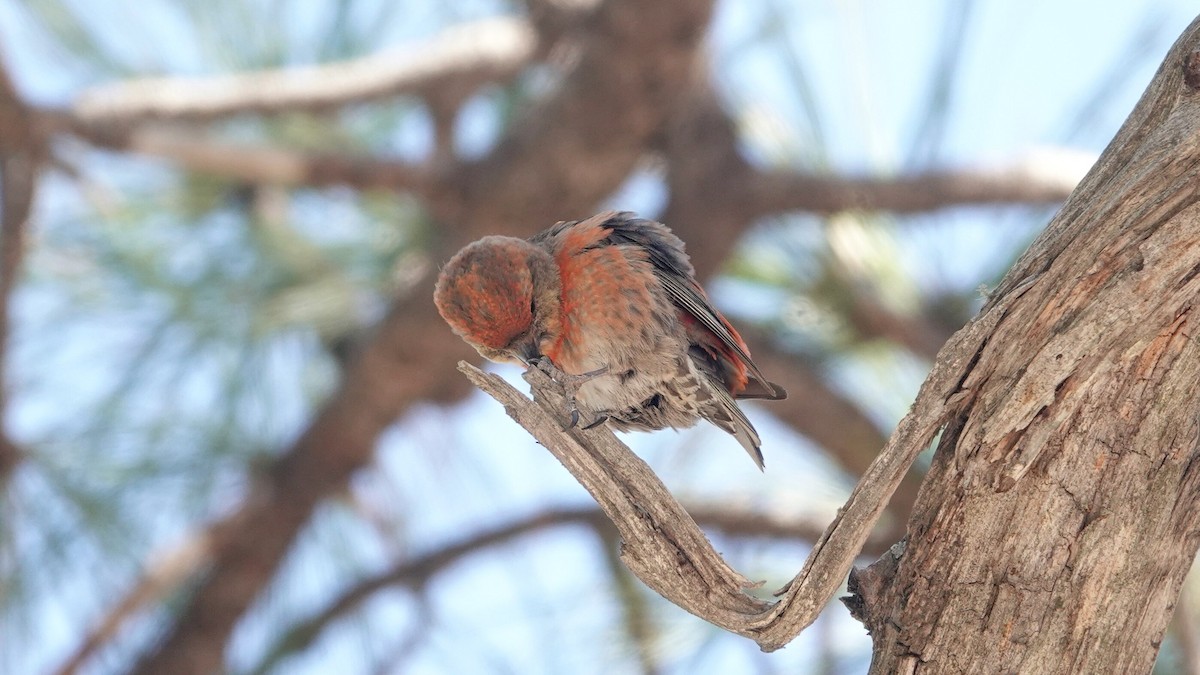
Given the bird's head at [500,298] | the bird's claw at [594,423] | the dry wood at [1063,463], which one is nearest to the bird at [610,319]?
the bird's head at [500,298]

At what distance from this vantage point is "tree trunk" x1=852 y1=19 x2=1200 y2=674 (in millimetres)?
1978

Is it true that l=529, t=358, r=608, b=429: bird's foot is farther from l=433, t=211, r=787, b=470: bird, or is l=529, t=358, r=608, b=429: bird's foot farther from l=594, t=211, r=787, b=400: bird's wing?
l=594, t=211, r=787, b=400: bird's wing

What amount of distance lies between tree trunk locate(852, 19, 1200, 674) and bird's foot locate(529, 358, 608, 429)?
2.33ft

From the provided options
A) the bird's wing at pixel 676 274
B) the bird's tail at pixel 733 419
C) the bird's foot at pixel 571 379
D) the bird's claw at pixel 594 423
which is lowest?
the bird's claw at pixel 594 423

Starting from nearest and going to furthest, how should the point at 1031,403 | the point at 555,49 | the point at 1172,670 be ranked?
the point at 1031,403 → the point at 1172,670 → the point at 555,49

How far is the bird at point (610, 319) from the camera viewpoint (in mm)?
2768

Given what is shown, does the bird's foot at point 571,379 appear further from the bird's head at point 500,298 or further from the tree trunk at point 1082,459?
the tree trunk at point 1082,459

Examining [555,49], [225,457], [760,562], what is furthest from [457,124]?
[760,562]

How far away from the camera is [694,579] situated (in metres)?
2.15

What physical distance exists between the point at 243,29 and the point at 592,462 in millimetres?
3173

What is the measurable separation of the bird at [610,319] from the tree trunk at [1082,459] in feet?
3.13

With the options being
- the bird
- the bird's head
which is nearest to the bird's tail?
the bird

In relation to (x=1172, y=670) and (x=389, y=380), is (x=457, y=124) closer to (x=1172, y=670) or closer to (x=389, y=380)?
(x=389, y=380)

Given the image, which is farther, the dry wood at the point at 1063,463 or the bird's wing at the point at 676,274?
the bird's wing at the point at 676,274
